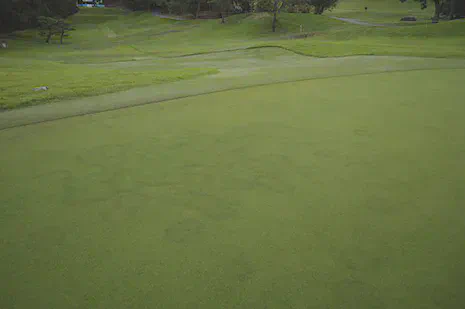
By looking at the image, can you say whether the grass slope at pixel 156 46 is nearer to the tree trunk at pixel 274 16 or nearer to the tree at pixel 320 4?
the tree trunk at pixel 274 16

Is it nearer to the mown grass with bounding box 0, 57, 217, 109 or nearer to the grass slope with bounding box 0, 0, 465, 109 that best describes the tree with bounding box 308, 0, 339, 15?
the grass slope with bounding box 0, 0, 465, 109

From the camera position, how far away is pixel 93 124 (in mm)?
4527

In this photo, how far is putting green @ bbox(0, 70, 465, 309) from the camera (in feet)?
5.52

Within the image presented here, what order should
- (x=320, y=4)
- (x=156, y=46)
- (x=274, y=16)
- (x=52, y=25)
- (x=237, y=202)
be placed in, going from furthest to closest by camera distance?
(x=320, y=4), (x=274, y=16), (x=52, y=25), (x=156, y=46), (x=237, y=202)

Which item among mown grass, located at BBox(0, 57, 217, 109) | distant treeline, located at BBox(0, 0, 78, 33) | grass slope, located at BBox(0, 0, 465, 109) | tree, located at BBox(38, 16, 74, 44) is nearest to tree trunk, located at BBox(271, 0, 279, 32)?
grass slope, located at BBox(0, 0, 465, 109)

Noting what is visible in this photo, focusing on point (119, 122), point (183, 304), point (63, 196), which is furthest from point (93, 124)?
point (183, 304)

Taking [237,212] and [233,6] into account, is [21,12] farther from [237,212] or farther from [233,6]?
[237,212]

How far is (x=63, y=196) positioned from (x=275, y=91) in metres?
4.47

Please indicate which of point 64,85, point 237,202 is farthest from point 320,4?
point 237,202

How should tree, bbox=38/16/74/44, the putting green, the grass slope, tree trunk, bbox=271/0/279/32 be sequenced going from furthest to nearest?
tree trunk, bbox=271/0/279/32 → tree, bbox=38/16/74/44 → the grass slope → the putting green

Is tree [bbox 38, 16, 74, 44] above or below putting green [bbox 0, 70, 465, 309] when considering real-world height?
above

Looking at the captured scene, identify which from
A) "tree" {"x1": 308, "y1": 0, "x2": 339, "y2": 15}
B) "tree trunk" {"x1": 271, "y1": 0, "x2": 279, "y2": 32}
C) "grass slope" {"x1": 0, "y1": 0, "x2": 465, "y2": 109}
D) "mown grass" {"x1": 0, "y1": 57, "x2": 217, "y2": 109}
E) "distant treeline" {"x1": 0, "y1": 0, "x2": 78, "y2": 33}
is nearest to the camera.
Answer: "mown grass" {"x1": 0, "y1": 57, "x2": 217, "y2": 109}

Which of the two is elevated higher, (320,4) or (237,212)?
(320,4)

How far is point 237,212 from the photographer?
7.69ft
